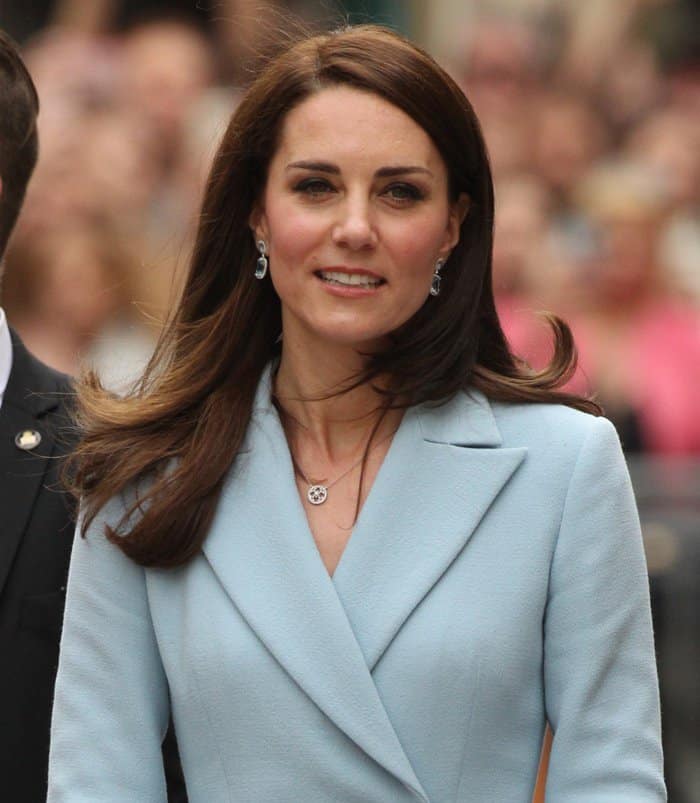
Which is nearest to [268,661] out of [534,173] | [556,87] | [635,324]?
[635,324]

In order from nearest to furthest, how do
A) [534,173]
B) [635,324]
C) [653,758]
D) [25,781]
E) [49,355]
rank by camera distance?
[653,758] → [25,781] → [49,355] → [635,324] → [534,173]

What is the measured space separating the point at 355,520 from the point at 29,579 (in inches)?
26.7

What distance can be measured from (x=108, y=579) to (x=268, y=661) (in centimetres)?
33

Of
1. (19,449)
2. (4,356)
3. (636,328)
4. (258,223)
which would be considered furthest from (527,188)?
(258,223)

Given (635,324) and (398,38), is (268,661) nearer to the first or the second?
(398,38)

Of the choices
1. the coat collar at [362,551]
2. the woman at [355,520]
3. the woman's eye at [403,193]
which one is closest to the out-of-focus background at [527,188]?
the woman at [355,520]

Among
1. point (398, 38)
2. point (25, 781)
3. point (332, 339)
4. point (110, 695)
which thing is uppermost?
point (398, 38)

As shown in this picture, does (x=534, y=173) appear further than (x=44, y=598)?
Yes

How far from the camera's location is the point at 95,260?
7004 mm

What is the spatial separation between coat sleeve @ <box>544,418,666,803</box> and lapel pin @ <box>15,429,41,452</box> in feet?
3.57

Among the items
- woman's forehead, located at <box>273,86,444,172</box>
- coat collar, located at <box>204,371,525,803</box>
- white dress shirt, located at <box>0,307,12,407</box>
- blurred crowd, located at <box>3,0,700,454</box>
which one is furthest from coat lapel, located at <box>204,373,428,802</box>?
blurred crowd, located at <box>3,0,700,454</box>

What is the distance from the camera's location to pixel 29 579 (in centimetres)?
384

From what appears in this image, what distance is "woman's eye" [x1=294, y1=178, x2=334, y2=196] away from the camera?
136 inches

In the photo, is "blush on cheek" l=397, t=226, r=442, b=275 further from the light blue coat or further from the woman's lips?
the light blue coat
